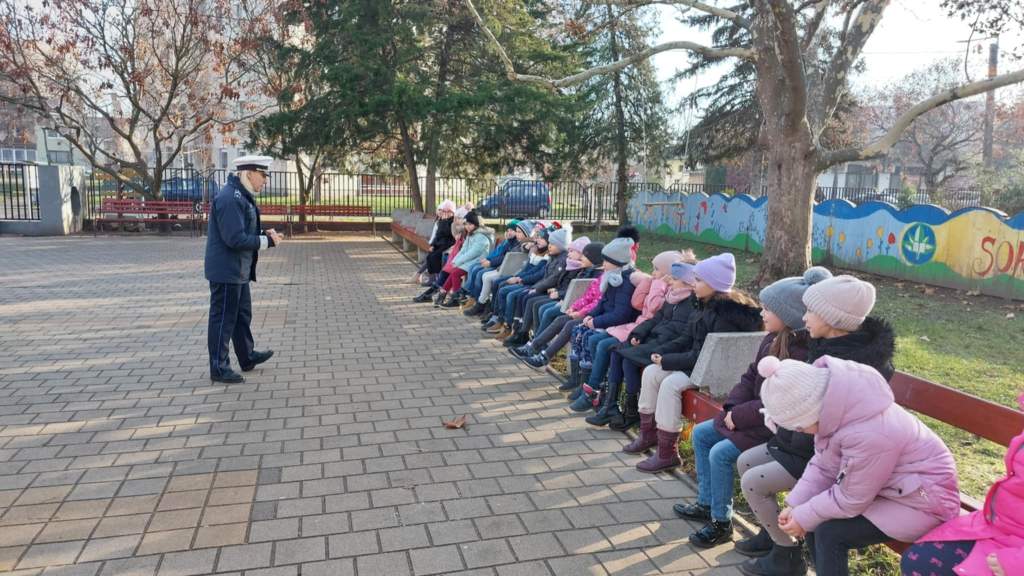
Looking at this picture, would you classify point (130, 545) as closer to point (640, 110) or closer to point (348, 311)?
point (348, 311)

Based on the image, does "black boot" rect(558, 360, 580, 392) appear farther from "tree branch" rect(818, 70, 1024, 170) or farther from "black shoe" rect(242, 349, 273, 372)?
"tree branch" rect(818, 70, 1024, 170)

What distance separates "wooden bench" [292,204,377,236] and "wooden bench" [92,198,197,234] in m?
3.10

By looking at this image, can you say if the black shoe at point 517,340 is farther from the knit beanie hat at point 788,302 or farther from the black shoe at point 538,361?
the knit beanie hat at point 788,302

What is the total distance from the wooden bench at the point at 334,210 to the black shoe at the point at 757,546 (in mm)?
19231

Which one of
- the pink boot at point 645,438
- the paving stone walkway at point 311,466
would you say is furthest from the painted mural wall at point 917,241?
the pink boot at point 645,438

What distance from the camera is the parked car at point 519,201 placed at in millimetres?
22625

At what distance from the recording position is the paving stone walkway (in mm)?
3291

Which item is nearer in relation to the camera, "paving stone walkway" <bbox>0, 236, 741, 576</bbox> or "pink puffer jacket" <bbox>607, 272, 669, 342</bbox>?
"paving stone walkway" <bbox>0, 236, 741, 576</bbox>

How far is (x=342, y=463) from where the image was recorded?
4297 mm

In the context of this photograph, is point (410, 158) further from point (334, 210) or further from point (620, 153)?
point (620, 153)

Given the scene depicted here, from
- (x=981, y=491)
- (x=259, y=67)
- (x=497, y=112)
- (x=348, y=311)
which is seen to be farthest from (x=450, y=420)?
(x=259, y=67)

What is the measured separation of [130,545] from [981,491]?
15.1 feet

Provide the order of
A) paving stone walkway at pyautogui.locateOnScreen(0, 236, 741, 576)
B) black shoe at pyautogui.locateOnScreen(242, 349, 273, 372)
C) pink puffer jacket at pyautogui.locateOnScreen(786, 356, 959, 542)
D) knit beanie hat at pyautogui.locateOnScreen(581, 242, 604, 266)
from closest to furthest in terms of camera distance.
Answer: pink puffer jacket at pyautogui.locateOnScreen(786, 356, 959, 542) < paving stone walkway at pyautogui.locateOnScreen(0, 236, 741, 576) < black shoe at pyautogui.locateOnScreen(242, 349, 273, 372) < knit beanie hat at pyautogui.locateOnScreen(581, 242, 604, 266)

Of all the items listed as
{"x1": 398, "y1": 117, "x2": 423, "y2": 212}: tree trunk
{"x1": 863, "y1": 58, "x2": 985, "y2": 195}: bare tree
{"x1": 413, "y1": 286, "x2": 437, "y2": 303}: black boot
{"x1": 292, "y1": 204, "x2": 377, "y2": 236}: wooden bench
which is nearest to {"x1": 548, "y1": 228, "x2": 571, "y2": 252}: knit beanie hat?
{"x1": 413, "y1": 286, "x2": 437, "y2": 303}: black boot
